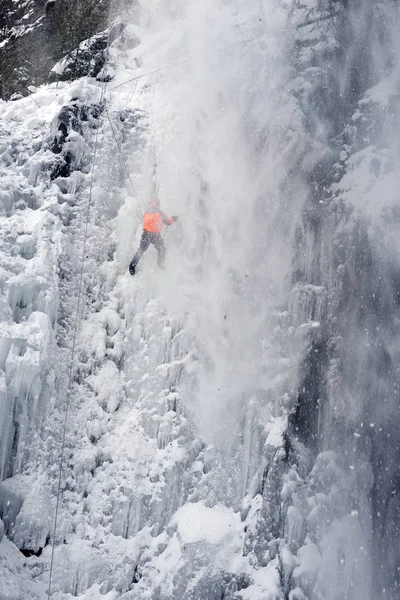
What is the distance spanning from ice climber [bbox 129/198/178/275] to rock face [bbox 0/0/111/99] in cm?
417

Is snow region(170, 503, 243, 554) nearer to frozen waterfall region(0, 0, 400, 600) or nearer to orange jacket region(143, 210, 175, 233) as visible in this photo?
frozen waterfall region(0, 0, 400, 600)

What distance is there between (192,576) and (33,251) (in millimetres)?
4538

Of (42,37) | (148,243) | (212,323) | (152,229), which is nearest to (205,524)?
(212,323)

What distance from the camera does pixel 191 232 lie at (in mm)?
7961

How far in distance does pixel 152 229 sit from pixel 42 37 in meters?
6.09

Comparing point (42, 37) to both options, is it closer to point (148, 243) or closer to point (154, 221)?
point (154, 221)

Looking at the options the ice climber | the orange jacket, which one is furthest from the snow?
the orange jacket

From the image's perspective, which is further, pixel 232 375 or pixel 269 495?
pixel 232 375

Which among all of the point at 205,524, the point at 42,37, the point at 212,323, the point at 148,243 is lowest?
the point at 205,524

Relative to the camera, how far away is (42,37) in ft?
35.2

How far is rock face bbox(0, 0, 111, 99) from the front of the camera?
10.3 meters

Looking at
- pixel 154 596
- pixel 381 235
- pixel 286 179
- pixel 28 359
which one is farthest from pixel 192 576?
pixel 286 179

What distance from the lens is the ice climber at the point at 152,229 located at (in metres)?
7.20

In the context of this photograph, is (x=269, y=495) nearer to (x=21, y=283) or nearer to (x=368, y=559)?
(x=368, y=559)
